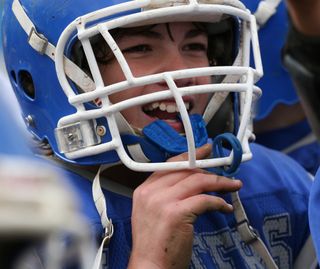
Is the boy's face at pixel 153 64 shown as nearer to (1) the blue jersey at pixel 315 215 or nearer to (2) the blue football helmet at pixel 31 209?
(2) the blue football helmet at pixel 31 209

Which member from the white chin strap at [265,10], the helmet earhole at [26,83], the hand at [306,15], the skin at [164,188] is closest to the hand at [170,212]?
the skin at [164,188]

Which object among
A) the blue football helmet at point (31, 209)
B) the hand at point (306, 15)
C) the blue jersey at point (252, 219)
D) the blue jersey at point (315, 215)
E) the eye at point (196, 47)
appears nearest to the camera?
the hand at point (306, 15)

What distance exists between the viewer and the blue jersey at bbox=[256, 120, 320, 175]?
3389 mm

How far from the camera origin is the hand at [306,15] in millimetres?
1265

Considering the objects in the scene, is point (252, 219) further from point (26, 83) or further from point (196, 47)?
point (26, 83)

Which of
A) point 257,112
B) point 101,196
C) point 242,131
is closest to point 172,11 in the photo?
point 242,131

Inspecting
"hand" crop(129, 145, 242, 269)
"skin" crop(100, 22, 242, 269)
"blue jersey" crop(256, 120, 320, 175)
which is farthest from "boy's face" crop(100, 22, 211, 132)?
"blue jersey" crop(256, 120, 320, 175)

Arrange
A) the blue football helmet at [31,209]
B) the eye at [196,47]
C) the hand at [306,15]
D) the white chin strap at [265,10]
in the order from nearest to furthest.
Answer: the hand at [306,15], the blue football helmet at [31,209], the eye at [196,47], the white chin strap at [265,10]

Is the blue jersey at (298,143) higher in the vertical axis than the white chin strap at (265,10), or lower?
lower

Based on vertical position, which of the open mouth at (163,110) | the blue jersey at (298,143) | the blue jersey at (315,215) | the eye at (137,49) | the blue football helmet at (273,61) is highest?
the eye at (137,49)

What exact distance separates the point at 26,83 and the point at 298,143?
1.30 meters

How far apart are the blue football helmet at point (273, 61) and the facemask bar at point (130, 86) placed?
1.08 m

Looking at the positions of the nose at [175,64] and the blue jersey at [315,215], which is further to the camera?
the nose at [175,64]

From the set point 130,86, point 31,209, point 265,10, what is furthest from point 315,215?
point 265,10
